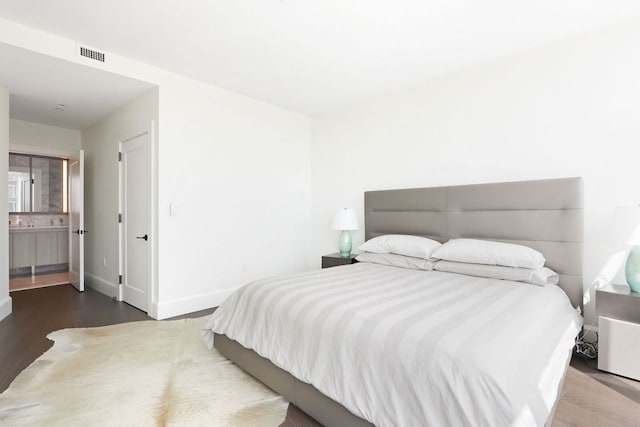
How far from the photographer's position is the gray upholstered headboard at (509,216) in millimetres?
2555

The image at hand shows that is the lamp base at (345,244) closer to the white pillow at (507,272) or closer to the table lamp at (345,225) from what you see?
the table lamp at (345,225)

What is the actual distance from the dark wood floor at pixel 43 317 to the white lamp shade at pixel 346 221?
1.84m

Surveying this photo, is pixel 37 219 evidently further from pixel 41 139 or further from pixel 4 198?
pixel 4 198

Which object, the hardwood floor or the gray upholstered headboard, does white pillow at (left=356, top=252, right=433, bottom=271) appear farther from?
the hardwood floor

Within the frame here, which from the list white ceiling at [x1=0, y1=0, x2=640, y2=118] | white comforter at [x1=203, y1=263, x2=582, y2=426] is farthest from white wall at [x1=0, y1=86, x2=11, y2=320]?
white comforter at [x1=203, y1=263, x2=582, y2=426]

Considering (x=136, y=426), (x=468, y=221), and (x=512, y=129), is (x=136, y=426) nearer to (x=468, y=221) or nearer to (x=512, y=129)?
(x=468, y=221)

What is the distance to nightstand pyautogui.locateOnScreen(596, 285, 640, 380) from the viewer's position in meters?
2.09

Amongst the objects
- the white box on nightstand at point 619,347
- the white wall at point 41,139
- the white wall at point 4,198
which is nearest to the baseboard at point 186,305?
the white wall at point 4,198

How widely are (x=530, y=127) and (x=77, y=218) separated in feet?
19.7

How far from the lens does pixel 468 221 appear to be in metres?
3.14

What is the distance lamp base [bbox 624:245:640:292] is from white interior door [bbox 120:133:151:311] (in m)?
4.30

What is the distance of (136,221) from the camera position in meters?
3.85

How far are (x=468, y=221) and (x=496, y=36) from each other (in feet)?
5.44

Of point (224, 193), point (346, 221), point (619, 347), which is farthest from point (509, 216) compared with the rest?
point (224, 193)
